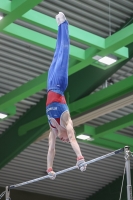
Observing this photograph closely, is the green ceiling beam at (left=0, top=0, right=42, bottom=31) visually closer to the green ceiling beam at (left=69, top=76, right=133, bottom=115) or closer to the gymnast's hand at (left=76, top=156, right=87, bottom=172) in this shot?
the gymnast's hand at (left=76, top=156, right=87, bottom=172)

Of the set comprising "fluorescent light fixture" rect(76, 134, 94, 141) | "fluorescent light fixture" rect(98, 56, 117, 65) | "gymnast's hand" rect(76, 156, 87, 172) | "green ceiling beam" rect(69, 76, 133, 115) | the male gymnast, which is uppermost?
"fluorescent light fixture" rect(98, 56, 117, 65)

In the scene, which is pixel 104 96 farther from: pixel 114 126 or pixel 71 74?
pixel 114 126

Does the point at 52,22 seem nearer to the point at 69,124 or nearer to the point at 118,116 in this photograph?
the point at 69,124

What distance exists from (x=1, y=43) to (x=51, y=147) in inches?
185

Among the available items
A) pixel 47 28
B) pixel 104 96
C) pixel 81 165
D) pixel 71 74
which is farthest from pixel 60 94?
pixel 71 74

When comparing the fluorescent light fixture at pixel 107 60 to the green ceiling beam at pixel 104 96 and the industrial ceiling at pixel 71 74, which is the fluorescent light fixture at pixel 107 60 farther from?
the green ceiling beam at pixel 104 96

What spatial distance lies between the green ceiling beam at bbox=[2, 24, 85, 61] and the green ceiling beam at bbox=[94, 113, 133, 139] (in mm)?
3150

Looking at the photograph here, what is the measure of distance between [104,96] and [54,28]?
2751 millimetres

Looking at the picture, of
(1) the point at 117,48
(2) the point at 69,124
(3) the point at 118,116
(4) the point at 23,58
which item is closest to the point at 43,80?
(4) the point at 23,58

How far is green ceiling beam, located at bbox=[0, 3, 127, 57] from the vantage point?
31.7 ft

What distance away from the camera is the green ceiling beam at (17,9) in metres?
9.06

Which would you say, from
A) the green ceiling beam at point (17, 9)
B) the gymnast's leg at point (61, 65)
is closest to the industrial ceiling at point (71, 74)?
the green ceiling beam at point (17, 9)

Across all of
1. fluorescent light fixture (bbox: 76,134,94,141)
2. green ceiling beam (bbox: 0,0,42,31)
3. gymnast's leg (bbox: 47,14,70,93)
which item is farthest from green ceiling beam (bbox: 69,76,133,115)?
gymnast's leg (bbox: 47,14,70,93)

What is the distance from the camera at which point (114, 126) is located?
1382 centimetres
